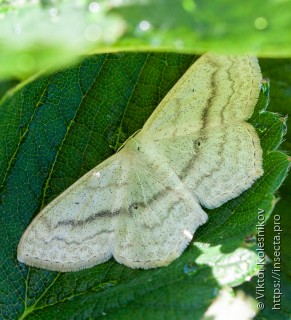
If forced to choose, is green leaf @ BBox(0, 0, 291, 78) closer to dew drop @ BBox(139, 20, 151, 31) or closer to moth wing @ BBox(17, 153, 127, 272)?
dew drop @ BBox(139, 20, 151, 31)

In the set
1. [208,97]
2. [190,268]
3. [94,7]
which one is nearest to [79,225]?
[190,268]

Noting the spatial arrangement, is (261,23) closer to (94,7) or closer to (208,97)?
(94,7)

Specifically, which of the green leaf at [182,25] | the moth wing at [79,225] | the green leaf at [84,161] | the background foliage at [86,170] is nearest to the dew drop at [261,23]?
the green leaf at [182,25]

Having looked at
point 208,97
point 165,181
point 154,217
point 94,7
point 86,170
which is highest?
point 94,7

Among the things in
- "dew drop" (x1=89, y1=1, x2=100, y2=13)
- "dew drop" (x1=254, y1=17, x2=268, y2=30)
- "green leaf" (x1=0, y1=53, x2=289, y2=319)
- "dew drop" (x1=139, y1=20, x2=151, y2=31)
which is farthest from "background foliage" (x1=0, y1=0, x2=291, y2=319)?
"dew drop" (x1=254, y1=17, x2=268, y2=30)

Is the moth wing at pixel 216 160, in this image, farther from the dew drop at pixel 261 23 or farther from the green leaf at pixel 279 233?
the dew drop at pixel 261 23

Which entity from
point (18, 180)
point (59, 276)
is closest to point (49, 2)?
point (18, 180)

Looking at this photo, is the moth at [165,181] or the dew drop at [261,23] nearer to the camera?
the dew drop at [261,23]
